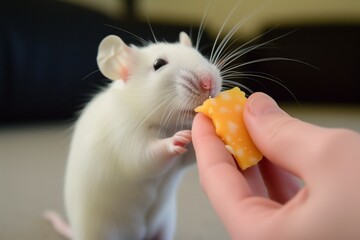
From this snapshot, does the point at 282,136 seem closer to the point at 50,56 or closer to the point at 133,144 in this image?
the point at 133,144

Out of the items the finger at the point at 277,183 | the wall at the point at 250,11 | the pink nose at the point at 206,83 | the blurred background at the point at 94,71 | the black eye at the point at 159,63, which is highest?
the wall at the point at 250,11

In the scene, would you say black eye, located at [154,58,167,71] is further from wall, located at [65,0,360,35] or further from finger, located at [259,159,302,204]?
wall, located at [65,0,360,35]

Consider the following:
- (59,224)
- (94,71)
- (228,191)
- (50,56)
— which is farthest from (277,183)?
(50,56)

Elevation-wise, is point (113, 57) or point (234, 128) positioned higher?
point (113, 57)

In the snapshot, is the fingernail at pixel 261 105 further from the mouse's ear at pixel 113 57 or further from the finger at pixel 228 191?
the mouse's ear at pixel 113 57

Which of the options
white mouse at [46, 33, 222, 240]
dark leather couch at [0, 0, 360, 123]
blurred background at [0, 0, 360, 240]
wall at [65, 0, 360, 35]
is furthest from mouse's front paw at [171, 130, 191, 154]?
wall at [65, 0, 360, 35]

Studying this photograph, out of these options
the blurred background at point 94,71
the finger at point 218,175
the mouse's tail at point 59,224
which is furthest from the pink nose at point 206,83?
the mouse's tail at point 59,224

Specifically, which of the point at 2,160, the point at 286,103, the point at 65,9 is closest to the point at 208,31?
the point at 286,103
